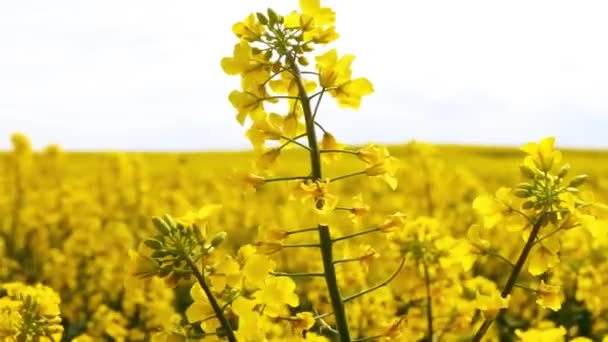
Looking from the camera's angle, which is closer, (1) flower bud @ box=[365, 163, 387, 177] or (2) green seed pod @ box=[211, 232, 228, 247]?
(2) green seed pod @ box=[211, 232, 228, 247]

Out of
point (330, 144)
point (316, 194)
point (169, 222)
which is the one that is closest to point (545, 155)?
point (330, 144)

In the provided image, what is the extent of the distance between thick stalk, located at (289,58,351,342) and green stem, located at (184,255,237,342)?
275mm

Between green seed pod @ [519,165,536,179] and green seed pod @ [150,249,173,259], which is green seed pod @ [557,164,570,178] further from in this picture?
green seed pod @ [150,249,173,259]

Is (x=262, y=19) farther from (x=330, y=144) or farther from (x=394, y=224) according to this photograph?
(x=394, y=224)

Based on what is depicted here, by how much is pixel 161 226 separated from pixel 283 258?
31.0ft

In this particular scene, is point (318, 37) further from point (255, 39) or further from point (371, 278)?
point (371, 278)

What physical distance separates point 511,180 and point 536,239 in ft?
71.4

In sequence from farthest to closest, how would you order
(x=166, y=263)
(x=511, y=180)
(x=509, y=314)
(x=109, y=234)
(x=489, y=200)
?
1. (x=511, y=180)
2. (x=109, y=234)
3. (x=509, y=314)
4. (x=489, y=200)
5. (x=166, y=263)

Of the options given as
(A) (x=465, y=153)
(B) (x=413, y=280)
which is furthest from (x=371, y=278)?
(A) (x=465, y=153)

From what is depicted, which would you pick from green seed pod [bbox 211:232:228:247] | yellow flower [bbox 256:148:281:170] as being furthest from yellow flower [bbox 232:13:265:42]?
green seed pod [bbox 211:232:228:247]

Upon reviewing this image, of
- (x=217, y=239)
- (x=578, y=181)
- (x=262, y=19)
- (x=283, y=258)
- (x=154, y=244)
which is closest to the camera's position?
(x=154, y=244)

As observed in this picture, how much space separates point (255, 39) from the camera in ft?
9.08

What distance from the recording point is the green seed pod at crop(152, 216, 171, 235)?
2506 millimetres

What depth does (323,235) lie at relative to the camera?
8.77ft
